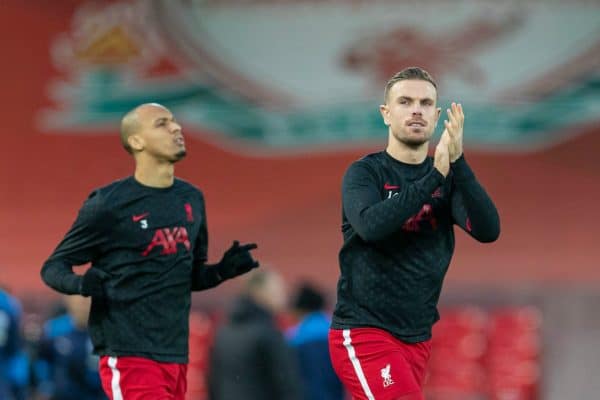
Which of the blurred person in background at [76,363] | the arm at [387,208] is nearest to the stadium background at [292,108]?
the blurred person in background at [76,363]

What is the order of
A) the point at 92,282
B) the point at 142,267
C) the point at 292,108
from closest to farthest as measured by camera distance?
the point at 92,282 < the point at 142,267 < the point at 292,108

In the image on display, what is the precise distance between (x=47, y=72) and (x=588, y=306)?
5.93m

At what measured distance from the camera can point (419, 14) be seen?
1316cm

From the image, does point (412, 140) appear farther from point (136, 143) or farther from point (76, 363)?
point (76, 363)

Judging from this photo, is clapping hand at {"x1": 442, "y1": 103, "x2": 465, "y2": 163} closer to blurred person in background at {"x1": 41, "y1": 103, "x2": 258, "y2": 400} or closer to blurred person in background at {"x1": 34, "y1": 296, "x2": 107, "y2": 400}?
blurred person in background at {"x1": 41, "y1": 103, "x2": 258, "y2": 400}

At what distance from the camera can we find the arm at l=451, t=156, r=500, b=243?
5.13 meters

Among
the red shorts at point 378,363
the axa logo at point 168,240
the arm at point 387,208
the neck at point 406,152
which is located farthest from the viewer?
the axa logo at point 168,240

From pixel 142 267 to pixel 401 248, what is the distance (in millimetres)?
1259

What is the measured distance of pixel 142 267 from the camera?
5816mm

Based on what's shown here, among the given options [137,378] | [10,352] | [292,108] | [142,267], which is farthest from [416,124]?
[292,108]

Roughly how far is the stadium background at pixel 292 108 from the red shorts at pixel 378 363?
7455 millimetres

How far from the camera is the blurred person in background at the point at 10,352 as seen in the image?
8555mm

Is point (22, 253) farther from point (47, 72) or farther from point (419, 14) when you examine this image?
point (419, 14)

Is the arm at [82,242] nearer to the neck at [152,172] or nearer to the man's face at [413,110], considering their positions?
the neck at [152,172]
